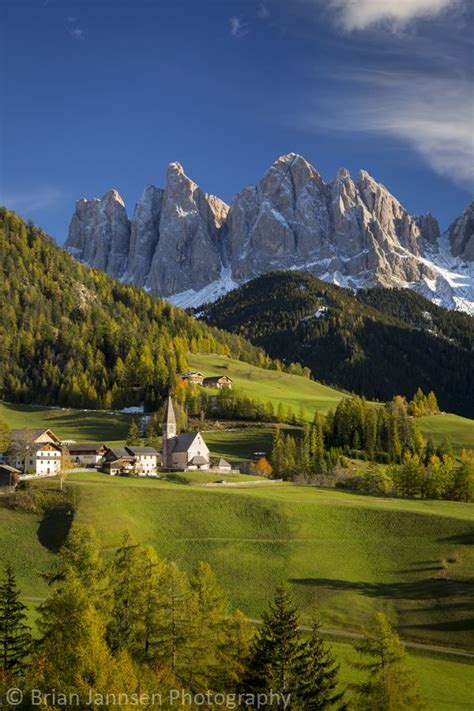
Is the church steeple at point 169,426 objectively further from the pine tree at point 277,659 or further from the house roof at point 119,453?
the pine tree at point 277,659

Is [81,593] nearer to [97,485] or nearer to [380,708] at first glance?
[380,708]

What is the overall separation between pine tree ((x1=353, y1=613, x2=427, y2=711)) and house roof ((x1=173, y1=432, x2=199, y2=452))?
8164cm

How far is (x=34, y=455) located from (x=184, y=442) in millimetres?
29205

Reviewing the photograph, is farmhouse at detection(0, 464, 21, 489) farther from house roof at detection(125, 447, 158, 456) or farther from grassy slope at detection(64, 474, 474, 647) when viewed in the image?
house roof at detection(125, 447, 158, 456)

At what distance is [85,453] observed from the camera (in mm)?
121500

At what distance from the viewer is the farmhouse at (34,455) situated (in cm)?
10231

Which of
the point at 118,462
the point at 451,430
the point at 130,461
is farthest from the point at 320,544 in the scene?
the point at 451,430

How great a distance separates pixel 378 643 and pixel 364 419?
11302 centimetres

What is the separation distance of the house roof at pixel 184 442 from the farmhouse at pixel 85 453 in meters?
13.3

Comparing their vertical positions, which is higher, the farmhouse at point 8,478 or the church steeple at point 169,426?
the church steeple at point 169,426

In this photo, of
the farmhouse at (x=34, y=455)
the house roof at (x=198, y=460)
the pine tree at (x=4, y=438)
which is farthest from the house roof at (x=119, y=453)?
the pine tree at (x=4, y=438)

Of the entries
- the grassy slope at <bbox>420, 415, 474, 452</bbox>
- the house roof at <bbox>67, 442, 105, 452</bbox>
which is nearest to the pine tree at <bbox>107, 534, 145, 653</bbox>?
the house roof at <bbox>67, 442, 105, 452</bbox>

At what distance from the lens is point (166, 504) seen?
8444 cm

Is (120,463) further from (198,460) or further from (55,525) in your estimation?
(55,525)
